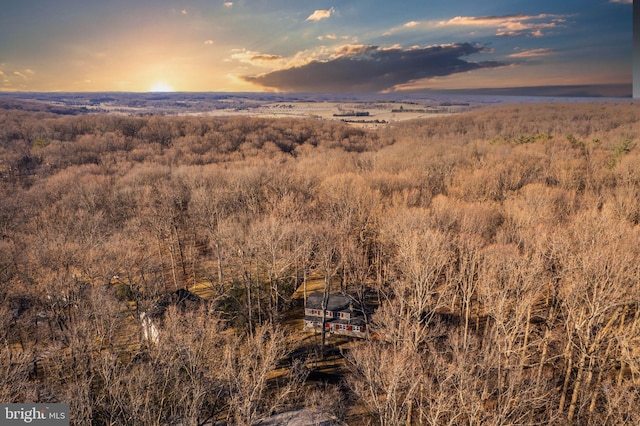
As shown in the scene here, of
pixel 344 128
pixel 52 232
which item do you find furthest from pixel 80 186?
pixel 344 128

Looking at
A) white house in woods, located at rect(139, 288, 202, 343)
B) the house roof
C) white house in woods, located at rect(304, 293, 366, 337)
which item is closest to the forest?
white house in woods, located at rect(139, 288, 202, 343)

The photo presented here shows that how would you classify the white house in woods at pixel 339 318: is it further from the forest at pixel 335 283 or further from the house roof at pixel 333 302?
the forest at pixel 335 283

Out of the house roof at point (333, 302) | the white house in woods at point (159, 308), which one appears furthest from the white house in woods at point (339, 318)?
the white house in woods at point (159, 308)

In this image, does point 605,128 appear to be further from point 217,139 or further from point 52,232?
point 52,232

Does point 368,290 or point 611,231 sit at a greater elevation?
point 611,231

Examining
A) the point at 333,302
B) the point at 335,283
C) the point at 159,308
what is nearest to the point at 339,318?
the point at 333,302

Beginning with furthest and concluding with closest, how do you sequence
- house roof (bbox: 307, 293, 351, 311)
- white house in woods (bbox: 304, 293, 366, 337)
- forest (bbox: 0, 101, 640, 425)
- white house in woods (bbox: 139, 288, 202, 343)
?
house roof (bbox: 307, 293, 351, 311) → white house in woods (bbox: 304, 293, 366, 337) → white house in woods (bbox: 139, 288, 202, 343) → forest (bbox: 0, 101, 640, 425)

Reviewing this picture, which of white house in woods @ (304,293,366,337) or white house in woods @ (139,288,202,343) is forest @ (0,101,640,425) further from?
white house in woods @ (304,293,366,337)
